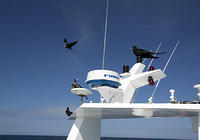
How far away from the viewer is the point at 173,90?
7.72 metres

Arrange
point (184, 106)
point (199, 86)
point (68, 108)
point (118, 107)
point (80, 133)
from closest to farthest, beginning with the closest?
point (184, 106), point (118, 107), point (199, 86), point (80, 133), point (68, 108)

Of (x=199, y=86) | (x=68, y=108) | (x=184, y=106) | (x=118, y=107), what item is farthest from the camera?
(x=68, y=108)

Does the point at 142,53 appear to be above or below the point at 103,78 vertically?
above

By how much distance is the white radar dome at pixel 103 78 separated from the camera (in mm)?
8125

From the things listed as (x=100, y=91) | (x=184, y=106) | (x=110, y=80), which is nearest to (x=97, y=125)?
(x=100, y=91)

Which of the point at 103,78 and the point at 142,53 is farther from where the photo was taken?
the point at 142,53

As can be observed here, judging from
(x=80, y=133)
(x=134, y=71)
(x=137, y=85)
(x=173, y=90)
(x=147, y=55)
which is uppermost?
(x=147, y=55)

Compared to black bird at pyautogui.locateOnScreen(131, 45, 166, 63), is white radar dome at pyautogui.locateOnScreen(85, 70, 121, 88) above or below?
below

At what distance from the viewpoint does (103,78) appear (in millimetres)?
8086

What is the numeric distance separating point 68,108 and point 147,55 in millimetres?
4662

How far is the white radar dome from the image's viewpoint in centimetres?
812

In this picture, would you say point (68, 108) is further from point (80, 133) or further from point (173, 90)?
point (173, 90)

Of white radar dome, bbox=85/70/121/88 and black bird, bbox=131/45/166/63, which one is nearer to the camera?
white radar dome, bbox=85/70/121/88

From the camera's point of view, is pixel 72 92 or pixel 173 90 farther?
pixel 72 92
